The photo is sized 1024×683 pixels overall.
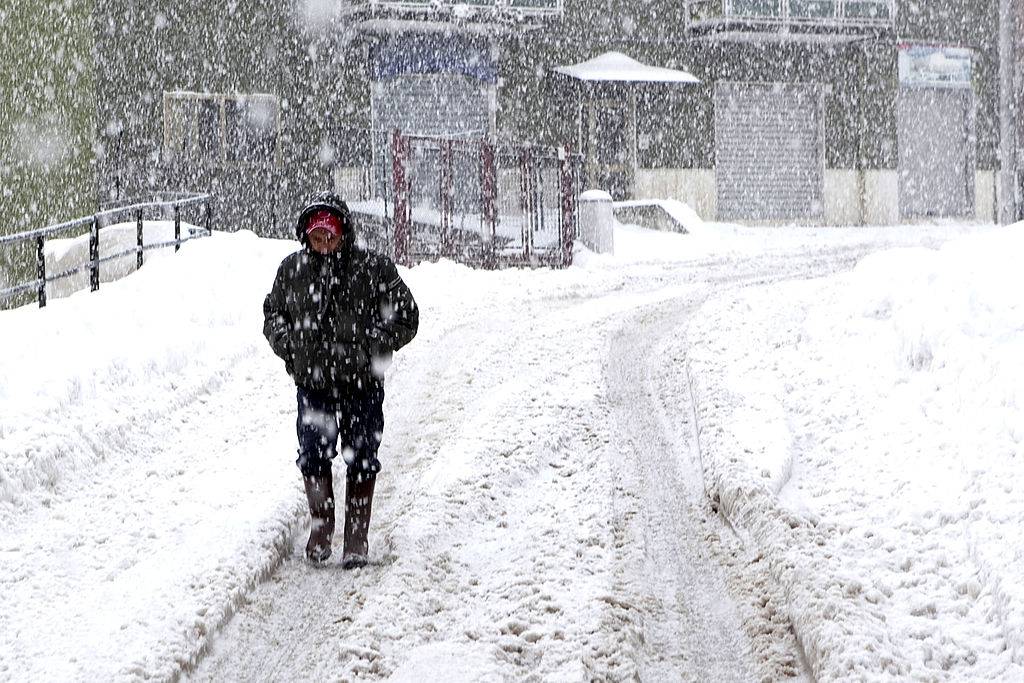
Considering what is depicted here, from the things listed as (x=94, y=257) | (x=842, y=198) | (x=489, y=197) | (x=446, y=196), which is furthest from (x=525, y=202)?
(x=842, y=198)

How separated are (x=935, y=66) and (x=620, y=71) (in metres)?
8.58

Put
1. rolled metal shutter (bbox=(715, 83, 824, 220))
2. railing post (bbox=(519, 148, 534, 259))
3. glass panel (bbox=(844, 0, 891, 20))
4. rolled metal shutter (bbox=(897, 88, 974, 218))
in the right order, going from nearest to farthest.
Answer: railing post (bbox=(519, 148, 534, 259)), glass panel (bbox=(844, 0, 891, 20)), rolled metal shutter (bbox=(715, 83, 824, 220)), rolled metal shutter (bbox=(897, 88, 974, 218))

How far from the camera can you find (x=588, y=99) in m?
27.3

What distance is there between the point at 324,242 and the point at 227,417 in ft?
11.3

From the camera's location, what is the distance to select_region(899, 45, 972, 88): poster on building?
1174 inches

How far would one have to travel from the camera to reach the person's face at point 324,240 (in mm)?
5086

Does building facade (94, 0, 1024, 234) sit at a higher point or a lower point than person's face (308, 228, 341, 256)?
higher

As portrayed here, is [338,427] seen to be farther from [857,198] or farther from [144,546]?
[857,198]

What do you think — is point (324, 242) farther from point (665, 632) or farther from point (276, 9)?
point (276, 9)

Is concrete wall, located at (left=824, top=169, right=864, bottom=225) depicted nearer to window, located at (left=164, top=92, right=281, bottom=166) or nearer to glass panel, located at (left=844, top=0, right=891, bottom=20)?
glass panel, located at (left=844, top=0, right=891, bottom=20)

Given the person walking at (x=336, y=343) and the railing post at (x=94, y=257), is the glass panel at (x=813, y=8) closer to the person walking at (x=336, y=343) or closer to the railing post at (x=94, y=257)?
the railing post at (x=94, y=257)

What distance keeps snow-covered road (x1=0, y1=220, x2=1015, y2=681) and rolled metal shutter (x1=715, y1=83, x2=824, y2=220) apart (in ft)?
60.5

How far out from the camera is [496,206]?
18125 millimetres

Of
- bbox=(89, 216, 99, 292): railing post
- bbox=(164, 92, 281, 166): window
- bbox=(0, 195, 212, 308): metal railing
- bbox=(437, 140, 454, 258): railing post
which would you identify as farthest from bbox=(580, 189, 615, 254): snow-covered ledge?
bbox=(164, 92, 281, 166): window
